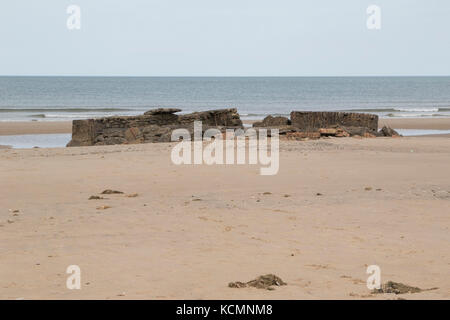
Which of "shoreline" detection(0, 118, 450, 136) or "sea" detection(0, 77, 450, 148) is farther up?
"sea" detection(0, 77, 450, 148)

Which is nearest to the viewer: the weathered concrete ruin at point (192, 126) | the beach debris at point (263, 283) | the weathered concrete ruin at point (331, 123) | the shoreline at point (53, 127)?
the beach debris at point (263, 283)

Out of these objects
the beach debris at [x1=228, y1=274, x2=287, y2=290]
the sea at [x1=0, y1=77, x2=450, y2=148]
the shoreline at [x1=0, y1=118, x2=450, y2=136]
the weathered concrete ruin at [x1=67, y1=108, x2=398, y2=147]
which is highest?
the sea at [x1=0, y1=77, x2=450, y2=148]

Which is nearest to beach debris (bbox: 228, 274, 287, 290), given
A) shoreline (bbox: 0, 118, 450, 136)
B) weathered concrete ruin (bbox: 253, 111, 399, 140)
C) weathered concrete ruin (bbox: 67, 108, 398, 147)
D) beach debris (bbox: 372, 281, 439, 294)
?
beach debris (bbox: 372, 281, 439, 294)

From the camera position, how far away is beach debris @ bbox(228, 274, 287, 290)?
5.13 metres

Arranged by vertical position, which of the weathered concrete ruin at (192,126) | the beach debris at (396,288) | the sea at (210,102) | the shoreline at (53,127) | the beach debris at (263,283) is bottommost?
the beach debris at (396,288)

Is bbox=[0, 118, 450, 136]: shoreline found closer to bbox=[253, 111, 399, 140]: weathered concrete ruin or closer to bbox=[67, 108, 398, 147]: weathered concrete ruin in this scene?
bbox=[67, 108, 398, 147]: weathered concrete ruin

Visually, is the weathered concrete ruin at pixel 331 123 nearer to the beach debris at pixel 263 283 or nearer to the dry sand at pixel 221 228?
the dry sand at pixel 221 228

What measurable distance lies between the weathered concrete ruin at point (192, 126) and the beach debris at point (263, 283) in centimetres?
1357

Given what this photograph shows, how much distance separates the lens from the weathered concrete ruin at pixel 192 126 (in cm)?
1909

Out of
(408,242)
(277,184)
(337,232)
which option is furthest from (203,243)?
(277,184)

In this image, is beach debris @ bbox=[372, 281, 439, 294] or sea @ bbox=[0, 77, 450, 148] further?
sea @ bbox=[0, 77, 450, 148]

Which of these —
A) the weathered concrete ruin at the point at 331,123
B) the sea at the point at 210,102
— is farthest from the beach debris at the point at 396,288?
the sea at the point at 210,102

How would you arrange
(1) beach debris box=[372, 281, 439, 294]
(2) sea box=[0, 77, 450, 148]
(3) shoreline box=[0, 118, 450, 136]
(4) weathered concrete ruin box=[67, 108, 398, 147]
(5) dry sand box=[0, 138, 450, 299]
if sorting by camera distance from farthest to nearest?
(2) sea box=[0, 77, 450, 148], (3) shoreline box=[0, 118, 450, 136], (4) weathered concrete ruin box=[67, 108, 398, 147], (5) dry sand box=[0, 138, 450, 299], (1) beach debris box=[372, 281, 439, 294]

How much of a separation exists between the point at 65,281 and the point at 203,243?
1.77m
